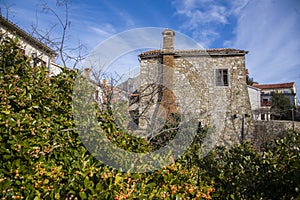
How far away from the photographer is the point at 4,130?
1.49 meters

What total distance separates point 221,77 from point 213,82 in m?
0.50

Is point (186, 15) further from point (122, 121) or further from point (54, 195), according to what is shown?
point (54, 195)

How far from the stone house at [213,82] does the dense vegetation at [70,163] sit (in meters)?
7.78

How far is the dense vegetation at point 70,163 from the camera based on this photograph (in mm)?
1341

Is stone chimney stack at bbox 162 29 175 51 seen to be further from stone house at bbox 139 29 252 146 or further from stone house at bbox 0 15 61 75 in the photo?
stone house at bbox 0 15 61 75

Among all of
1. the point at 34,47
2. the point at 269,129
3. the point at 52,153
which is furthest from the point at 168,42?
the point at 52,153

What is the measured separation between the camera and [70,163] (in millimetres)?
1679

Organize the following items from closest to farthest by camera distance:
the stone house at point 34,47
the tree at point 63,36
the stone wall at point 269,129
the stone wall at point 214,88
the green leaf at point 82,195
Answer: the green leaf at point 82,195 < the stone house at point 34,47 < the tree at point 63,36 < the stone wall at point 269,129 < the stone wall at point 214,88

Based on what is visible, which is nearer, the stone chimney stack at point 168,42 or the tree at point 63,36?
the tree at point 63,36

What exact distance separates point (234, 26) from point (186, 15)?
2330mm

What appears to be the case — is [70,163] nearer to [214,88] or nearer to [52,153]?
[52,153]

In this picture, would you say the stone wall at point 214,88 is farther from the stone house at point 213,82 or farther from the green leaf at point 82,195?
the green leaf at point 82,195

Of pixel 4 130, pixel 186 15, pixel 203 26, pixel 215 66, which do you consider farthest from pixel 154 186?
pixel 215 66

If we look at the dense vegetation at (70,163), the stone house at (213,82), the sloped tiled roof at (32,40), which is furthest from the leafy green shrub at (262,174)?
the stone house at (213,82)
